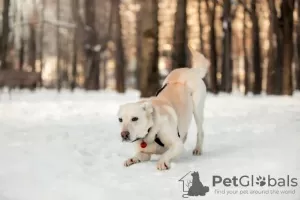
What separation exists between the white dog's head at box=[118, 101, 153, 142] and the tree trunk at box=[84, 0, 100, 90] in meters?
16.7

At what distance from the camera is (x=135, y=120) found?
9.96 feet

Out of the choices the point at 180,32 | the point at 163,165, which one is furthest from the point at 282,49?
the point at 163,165

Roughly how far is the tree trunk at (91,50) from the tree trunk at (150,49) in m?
11.0

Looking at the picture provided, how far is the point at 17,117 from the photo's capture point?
20.2 ft

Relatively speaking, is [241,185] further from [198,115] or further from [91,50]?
[91,50]

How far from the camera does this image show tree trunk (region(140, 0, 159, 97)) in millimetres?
8586

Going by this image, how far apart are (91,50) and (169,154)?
17419 millimetres

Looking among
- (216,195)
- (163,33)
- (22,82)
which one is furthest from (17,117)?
(163,33)

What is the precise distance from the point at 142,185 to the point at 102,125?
2909 millimetres

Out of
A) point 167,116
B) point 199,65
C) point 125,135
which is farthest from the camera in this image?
point 199,65

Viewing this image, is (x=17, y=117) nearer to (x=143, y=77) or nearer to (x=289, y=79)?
(x=143, y=77)

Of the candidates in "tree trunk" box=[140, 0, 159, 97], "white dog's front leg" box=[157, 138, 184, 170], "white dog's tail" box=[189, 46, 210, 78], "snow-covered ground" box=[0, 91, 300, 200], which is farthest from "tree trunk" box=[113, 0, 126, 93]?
"white dog's front leg" box=[157, 138, 184, 170]

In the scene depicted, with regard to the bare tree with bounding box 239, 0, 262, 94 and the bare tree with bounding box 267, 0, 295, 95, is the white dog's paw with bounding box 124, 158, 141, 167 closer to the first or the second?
the bare tree with bounding box 267, 0, 295, 95

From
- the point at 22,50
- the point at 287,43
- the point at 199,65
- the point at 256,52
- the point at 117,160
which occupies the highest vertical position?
the point at 22,50
